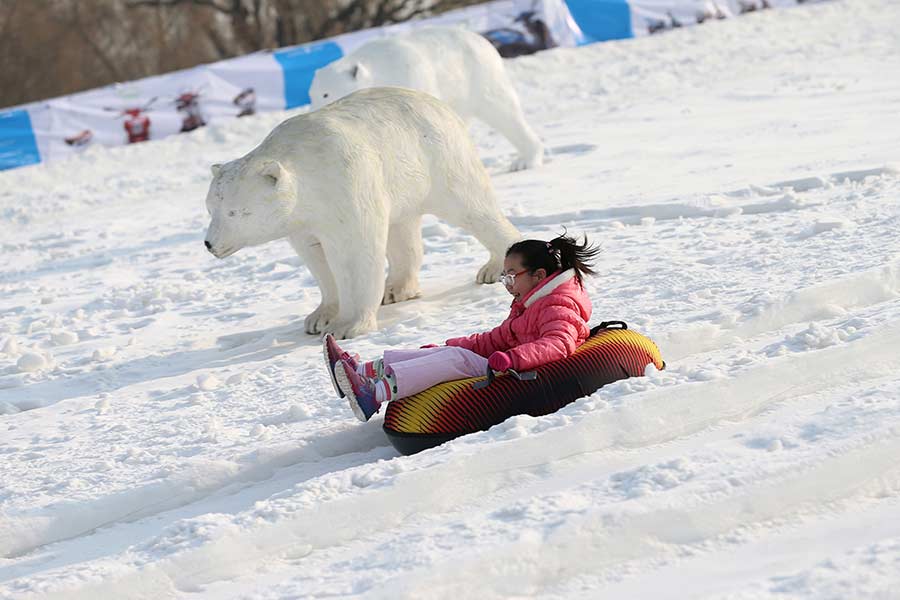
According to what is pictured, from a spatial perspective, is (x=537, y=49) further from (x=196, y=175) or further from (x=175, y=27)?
(x=175, y=27)

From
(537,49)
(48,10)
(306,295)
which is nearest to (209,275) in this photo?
(306,295)

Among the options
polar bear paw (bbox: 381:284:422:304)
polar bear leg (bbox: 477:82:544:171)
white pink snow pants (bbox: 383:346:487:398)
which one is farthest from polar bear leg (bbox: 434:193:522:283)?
polar bear leg (bbox: 477:82:544:171)

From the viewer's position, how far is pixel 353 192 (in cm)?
553

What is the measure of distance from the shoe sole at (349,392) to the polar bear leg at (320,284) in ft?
5.08

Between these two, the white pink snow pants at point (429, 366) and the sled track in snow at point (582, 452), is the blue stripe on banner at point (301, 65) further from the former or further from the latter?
the sled track in snow at point (582, 452)

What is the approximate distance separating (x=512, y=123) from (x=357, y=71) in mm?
1465

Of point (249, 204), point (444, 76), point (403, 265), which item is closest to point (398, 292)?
point (403, 265)

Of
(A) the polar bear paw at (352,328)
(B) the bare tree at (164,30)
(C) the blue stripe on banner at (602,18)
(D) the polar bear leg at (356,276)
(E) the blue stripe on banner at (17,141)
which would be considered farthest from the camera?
(B) the bare tree at (164,30)

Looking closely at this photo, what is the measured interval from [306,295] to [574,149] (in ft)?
13.3

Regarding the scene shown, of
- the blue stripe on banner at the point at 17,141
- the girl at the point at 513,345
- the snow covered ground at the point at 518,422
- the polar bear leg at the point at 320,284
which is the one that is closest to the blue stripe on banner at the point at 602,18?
the snow covered ground at the point at 518,422

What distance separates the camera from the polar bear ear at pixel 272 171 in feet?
17.6

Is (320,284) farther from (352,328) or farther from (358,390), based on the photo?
(358,390)

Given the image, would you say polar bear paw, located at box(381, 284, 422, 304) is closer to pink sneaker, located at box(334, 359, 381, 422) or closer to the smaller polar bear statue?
pink sneaker, located at box(334, 359, 381, 422)

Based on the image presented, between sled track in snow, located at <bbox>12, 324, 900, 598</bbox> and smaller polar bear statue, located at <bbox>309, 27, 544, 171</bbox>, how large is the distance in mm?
4916
